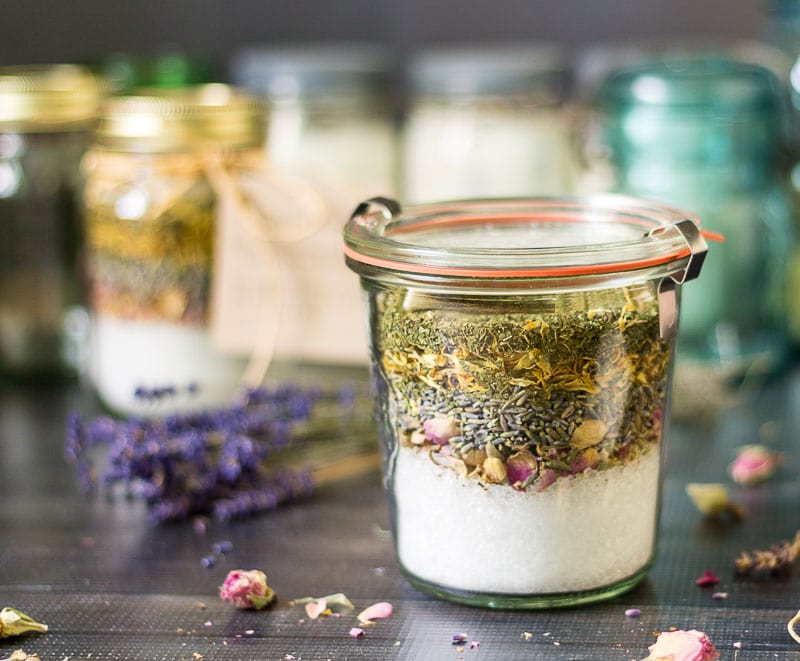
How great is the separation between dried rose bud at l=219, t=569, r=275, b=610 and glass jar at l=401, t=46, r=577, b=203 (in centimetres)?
55

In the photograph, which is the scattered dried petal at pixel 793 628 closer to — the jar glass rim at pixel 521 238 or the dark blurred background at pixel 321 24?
the jar glass rim at pixel 521 238

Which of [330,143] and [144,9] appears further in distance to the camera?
[144,9]

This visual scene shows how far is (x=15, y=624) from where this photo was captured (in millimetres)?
655

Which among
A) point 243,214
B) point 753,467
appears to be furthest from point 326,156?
point 753,467

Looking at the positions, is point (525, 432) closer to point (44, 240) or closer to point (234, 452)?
point (234, 452)

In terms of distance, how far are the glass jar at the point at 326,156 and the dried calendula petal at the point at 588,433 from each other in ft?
1.28

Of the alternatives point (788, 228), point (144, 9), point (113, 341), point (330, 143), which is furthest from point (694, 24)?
point (113, 341)

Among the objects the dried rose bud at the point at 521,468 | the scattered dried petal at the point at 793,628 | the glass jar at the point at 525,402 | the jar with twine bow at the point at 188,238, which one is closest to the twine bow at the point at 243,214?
the jar with twine bow at the point at 188,238

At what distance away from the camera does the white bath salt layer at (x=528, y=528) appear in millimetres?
645

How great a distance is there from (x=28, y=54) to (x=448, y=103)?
70 centimetres

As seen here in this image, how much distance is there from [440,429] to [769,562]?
0.79 ft

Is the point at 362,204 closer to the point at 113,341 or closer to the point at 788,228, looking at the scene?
the point at 113,341

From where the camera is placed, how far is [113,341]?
1.02 meters

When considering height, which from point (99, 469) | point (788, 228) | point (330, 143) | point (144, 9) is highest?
point (144, 9)
